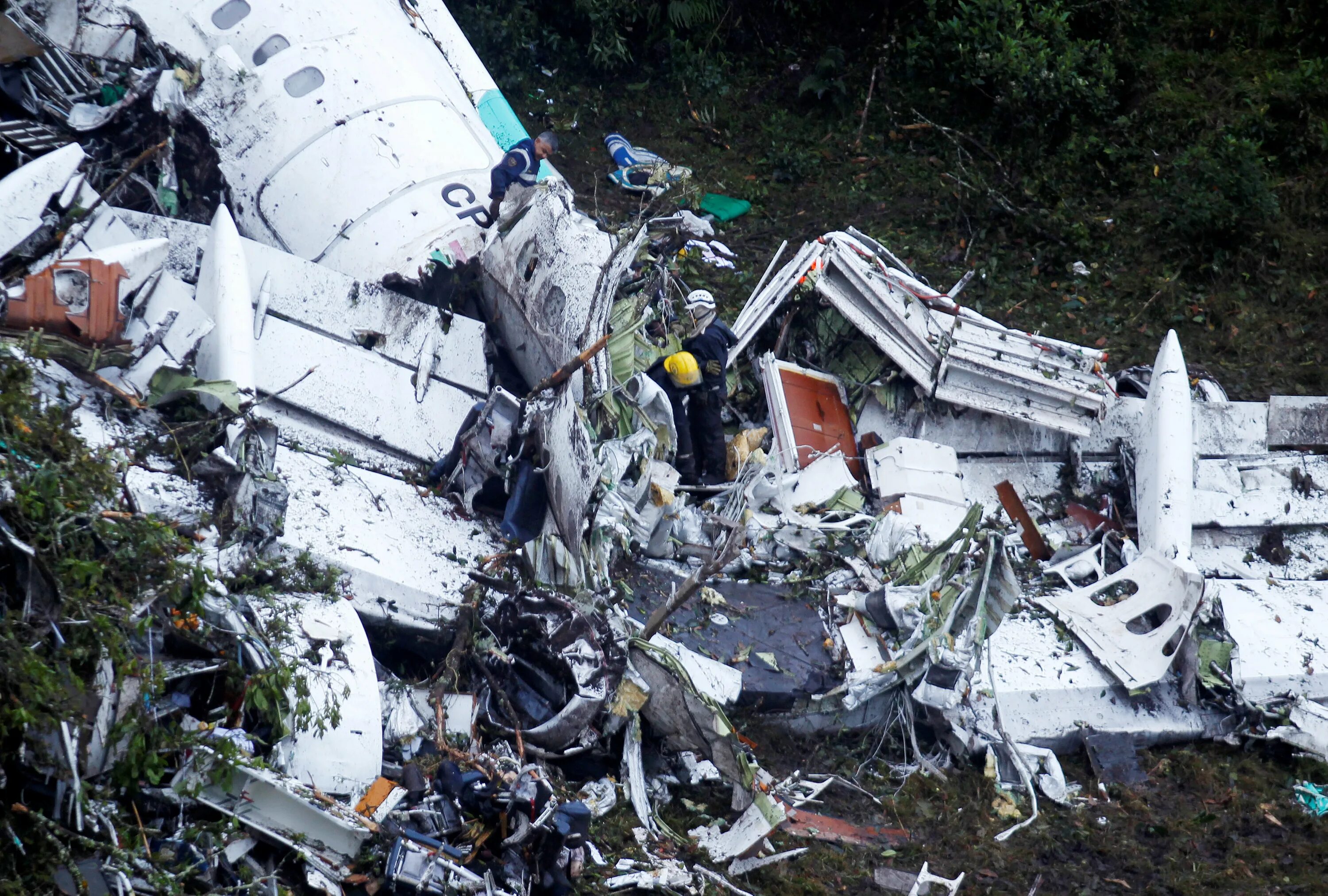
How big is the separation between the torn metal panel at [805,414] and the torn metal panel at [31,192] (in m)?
4.34

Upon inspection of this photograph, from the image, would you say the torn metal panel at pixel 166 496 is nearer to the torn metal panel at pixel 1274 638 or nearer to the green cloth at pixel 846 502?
the green cloth at pixel 846 502

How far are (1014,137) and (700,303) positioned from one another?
470 cm

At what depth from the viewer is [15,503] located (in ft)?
13.0

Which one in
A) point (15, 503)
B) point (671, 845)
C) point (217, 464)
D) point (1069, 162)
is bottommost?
point (671, 845)

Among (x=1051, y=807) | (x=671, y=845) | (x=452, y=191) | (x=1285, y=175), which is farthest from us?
(x=1285, y=175)

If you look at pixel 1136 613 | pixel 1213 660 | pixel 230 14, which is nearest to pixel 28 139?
pixel 230 14

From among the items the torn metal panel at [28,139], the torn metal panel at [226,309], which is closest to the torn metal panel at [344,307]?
the torn metal panel at [226,309]

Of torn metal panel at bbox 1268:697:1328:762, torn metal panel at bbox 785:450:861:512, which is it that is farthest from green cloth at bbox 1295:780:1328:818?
torn metal panel at bbox 785:450:861:512

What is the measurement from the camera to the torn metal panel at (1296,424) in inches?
301

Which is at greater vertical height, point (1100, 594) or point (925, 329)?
point (925, 329)

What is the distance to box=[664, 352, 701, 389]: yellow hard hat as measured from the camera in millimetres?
6828

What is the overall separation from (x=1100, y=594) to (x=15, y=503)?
561 cm

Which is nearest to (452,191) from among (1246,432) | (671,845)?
(671,845)

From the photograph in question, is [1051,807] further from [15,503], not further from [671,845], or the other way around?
[15,503]
